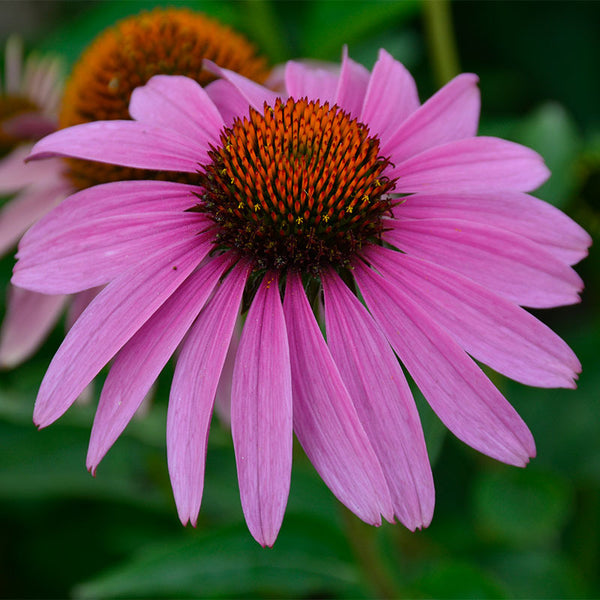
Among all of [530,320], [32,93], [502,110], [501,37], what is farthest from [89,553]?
[501,37]

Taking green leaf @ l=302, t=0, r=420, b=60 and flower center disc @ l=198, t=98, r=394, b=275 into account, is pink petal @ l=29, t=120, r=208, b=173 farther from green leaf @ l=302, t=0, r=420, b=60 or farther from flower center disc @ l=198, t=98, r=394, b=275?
green leaf @ l=302, t=0, r=420, b=60

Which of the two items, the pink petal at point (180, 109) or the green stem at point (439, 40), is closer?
the pink petal at point (180, 109)

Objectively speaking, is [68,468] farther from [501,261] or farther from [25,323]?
[501,261]

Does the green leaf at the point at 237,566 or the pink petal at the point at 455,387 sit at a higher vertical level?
the pink petal at the point at 455,387

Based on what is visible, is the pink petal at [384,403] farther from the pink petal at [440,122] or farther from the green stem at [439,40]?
the green stem at [439,40]

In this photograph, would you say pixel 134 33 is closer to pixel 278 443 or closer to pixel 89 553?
pixel 278 443

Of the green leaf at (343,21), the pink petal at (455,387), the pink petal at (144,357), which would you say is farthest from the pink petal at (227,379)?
the green leaf at (343,21)
